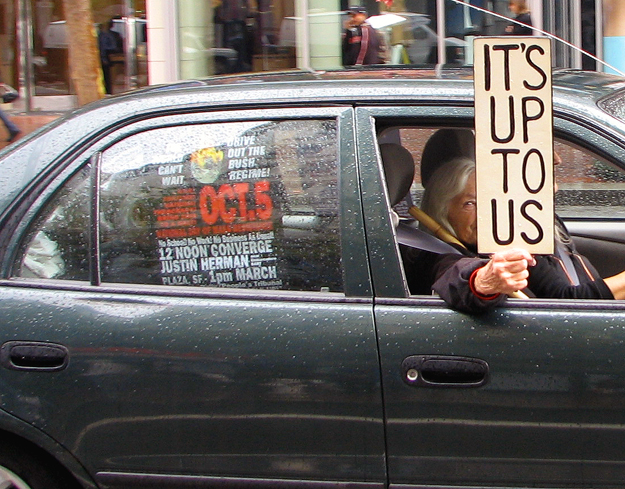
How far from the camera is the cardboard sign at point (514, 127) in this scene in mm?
2105

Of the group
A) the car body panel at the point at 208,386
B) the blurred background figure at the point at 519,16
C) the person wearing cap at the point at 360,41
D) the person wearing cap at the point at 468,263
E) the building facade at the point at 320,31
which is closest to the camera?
the person wearing cap at the point at 468,263

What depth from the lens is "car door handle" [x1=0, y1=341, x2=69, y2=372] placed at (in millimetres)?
2387

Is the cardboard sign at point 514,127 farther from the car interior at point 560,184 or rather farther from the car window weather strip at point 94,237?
the car window weather strip at point 94,237

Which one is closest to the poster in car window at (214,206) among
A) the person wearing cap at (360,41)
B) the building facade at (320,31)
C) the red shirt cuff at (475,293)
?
the red shirt cuff at (475,293)

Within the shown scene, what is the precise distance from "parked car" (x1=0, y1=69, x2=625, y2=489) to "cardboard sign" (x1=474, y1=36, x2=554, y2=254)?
0.30 meters

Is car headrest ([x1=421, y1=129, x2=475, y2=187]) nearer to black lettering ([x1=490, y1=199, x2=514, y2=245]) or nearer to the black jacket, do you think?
the black jacket

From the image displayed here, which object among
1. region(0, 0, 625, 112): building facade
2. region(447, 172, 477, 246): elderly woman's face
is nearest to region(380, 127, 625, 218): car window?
region(447, 172, 477, 246): elderly woman's face

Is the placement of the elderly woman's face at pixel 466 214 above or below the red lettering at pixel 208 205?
below

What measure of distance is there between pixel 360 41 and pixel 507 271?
401 inches

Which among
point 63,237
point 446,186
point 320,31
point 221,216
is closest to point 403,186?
point 446,186

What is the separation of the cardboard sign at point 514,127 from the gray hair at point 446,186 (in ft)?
2.41

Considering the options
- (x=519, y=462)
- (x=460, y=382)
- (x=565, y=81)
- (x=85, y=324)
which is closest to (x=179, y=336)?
(x=85, y=324)

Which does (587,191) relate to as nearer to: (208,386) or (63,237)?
(208,386)

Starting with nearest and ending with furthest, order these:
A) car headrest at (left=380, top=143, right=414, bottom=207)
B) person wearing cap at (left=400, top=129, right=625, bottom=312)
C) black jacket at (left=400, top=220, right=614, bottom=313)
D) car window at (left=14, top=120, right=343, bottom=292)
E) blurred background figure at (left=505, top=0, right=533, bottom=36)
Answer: person wearing cap at (left=400, top=129, right=625, bottom=312), car window at (left=14, top=120, right=343, bottom=292), black jacket at (left=400, top=220, right=614, bottom=313), car headrest at (left=380, top=143, right=414, bottom=207), blurred background figure at (left=505, top=0, right=533, bottom=36)
